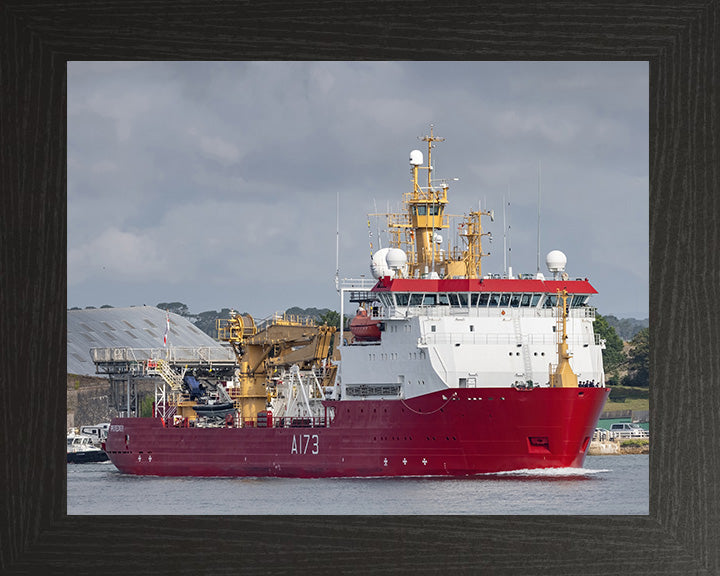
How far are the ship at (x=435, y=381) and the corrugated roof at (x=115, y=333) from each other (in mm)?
7313

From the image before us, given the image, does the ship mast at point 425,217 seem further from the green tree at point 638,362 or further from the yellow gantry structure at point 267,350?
the green tree at point 638,362

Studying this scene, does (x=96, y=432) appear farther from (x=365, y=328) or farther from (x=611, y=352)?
(x=365, y=328)

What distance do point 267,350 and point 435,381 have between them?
20.8 ft

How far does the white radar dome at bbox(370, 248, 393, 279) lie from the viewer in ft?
79.0

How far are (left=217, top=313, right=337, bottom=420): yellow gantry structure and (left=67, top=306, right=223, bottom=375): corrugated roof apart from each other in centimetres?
609

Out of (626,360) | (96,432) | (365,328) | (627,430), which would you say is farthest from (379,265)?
(96,432)

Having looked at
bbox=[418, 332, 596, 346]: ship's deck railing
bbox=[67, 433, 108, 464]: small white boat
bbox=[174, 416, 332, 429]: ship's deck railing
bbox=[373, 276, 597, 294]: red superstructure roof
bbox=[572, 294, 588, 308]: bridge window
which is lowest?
bbox=[67, 433, 108, 464]: small white boat

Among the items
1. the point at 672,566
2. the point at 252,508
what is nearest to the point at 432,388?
the point at 252,508

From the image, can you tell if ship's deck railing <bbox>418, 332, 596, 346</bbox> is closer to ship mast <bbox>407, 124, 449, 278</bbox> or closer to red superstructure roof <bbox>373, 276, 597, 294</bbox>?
red superstructure roof <bbox>373, 276, 597, 294</bbox>

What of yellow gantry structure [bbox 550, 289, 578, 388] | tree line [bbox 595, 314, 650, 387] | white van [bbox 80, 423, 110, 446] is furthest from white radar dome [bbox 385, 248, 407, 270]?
white van [bbox 80, 423, 110, 446]

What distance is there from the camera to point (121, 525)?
9.59 m

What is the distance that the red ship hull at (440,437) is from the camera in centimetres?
2070

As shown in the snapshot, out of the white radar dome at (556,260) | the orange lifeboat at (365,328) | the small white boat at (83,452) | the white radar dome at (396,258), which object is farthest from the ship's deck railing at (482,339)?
the small white boat at (83,452)

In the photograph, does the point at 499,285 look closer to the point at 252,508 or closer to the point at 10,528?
the point at 252,508
